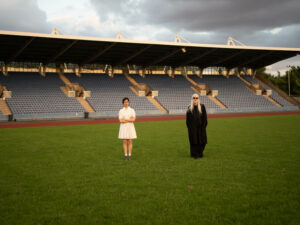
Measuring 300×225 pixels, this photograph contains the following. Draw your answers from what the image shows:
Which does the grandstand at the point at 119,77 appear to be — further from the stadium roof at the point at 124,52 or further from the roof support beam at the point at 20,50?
the roof support beam at the point at 20,50

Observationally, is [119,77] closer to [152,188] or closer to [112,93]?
[112,93]

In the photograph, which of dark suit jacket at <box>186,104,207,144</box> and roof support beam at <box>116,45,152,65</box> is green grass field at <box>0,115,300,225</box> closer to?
dark suit jacket at <box>186,104,207,144</box>

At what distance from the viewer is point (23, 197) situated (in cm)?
571

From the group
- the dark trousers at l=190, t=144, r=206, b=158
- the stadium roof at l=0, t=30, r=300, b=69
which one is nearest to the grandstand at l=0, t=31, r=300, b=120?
the stadium roof at l=0, t=30, r=300, b=69

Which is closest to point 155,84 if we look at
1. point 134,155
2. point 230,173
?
point 134,155

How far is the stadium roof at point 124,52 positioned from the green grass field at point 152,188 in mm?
26791

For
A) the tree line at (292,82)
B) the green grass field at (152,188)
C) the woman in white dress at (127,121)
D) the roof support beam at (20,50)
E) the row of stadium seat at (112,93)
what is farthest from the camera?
the tree line at (292,82)

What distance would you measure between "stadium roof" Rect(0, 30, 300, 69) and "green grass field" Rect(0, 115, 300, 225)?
26.8 metres

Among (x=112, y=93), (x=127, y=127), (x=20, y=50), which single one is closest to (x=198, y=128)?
(x=127, y=127)

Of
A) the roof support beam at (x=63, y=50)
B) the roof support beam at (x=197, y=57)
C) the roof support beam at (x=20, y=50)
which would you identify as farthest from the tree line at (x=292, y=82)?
the roof support beam at (x=20, y=50)

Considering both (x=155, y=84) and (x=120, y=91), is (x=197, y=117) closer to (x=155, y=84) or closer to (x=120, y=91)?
(x=120, y=91)

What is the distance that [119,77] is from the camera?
4666cm

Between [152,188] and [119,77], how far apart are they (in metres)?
41.3

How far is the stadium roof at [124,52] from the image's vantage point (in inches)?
1367
